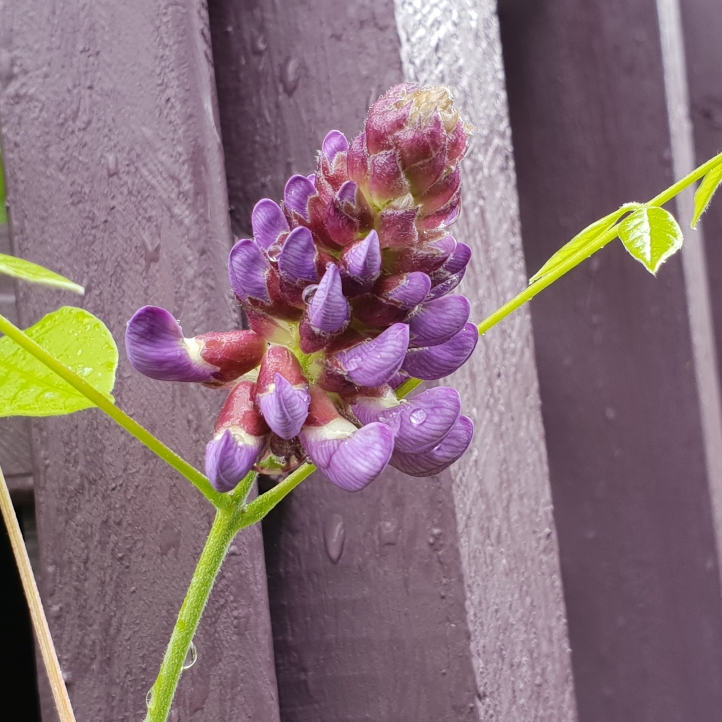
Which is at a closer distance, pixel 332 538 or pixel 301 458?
pixel 301 458

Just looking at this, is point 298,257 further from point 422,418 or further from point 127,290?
point 127,290

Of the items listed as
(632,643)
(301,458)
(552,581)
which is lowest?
(632,643)

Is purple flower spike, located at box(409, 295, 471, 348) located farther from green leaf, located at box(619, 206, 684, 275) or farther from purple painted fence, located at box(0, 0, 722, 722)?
purple painted fence, located at box(0, 0, 722, 722)

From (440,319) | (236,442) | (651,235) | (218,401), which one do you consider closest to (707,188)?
(651,235)

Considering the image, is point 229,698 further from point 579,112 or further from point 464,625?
point 579,112

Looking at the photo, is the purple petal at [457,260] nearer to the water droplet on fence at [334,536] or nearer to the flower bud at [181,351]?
the flower bud at [181,351]

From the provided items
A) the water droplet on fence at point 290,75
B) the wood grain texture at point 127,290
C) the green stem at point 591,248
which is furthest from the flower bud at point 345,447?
the water droplet on fence at point 290,75

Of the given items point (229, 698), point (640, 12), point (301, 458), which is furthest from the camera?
point (640, 12)

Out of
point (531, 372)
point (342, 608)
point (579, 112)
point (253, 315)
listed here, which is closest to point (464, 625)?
point (342, 608)
